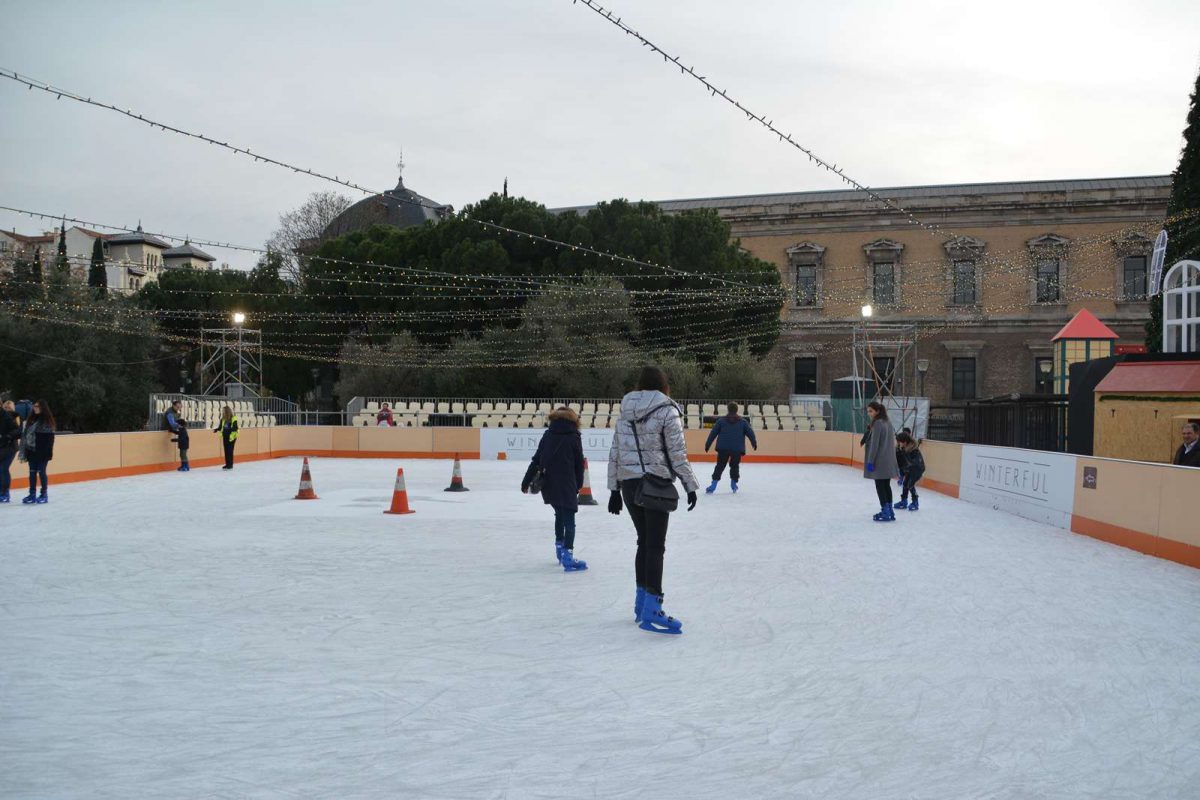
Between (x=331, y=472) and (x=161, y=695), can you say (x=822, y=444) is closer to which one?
(x=331, y=472)

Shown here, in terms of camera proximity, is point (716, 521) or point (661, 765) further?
point (716, 521)

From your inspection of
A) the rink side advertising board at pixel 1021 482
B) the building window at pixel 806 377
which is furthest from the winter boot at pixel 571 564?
the building window at pixel 806 377

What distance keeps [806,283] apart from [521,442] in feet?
92.9

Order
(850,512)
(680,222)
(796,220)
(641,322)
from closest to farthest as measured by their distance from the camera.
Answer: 1. (850,512)
2. (641,322)
3. (680,222)
4. (796,220)

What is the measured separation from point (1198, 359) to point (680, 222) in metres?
30.6

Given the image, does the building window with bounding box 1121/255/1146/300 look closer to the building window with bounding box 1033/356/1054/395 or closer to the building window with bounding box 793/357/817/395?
the building window with bounding box 1033/356/1054/395

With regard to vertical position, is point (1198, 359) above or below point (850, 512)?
above

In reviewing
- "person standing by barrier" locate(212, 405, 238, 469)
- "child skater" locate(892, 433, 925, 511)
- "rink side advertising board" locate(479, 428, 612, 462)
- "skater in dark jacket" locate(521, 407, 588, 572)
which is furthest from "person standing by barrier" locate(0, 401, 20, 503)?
"rink side advertising board" locate(479, 428, 612, 462)

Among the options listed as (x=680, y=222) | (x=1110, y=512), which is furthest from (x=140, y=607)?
(x=680, y=222)

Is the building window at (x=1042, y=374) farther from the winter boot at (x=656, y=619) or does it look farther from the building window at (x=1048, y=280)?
the winter boot at (x=656, y=619)

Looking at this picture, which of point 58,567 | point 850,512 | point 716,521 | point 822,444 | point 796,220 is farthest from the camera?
point 796,220

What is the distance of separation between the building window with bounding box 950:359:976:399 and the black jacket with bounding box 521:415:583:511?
46307 mm

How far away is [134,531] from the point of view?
1247 centimetres

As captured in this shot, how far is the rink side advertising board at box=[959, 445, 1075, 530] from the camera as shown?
1412 centimetres
